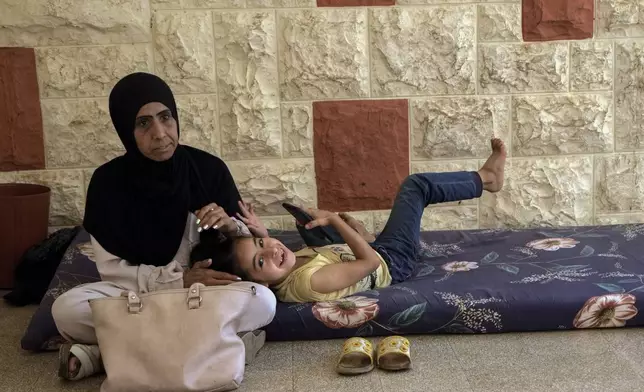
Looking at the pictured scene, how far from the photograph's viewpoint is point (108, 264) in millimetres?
2645

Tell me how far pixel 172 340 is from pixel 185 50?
1717 mm

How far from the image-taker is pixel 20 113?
352cm

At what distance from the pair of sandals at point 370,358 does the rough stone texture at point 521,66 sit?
1.68 m

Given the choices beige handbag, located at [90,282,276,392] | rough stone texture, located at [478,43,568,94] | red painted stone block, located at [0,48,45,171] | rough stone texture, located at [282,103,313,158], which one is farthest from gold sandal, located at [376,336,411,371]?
red painted stone block, located at [0,48,45,171]

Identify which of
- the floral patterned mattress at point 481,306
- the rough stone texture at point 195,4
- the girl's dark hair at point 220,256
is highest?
the rough stone texture at point 195,4

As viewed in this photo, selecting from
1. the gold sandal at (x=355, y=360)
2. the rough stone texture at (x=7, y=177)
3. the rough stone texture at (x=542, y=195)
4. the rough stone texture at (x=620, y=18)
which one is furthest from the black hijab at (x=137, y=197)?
the rough stone texture at (x=620, y=18)

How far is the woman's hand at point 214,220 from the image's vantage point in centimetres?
255

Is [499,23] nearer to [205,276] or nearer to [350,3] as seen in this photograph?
[350,3]

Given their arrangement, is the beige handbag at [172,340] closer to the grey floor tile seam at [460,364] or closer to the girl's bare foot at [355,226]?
the grey floor tile seam at [460,364]

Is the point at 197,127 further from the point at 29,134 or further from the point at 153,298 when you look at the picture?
the point at 153,298

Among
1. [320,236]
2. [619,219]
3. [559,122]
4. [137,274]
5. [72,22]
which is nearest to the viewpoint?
[137,274]

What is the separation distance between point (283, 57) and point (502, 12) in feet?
3.46

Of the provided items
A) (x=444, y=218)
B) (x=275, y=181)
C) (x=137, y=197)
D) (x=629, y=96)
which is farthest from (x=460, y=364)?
(x=629, y=96)

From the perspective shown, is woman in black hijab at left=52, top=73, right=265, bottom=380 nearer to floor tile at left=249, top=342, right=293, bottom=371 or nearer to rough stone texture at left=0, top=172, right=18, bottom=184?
floor tile at left=249, top=342, right=293, bottom=371
